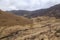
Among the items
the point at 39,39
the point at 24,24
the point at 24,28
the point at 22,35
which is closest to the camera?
the point at 39,39

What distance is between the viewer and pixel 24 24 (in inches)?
981

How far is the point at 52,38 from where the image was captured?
64.6 feet

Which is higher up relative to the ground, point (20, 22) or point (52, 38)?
point (20, 22)

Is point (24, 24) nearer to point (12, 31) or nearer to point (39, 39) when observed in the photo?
point (12, 31)

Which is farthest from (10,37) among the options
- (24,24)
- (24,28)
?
(24,24)

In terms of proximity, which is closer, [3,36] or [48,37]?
[48,37]

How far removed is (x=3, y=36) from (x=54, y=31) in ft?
20.8

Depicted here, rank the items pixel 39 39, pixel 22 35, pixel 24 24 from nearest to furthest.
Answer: pixel 39 39
pixel 22 35
pixel 24 24

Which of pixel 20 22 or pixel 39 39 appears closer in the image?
pixel 39 39

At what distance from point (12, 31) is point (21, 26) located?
203 cm

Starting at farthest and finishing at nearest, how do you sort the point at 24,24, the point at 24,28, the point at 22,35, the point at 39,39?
the point at 24,24
the point at 24,28
the point at 22,35
the point at 39,39

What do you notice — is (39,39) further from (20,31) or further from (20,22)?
(20,22)

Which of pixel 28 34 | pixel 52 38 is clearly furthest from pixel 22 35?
pixel 52 38

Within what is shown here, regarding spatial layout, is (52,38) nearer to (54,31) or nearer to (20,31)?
(54,31)
